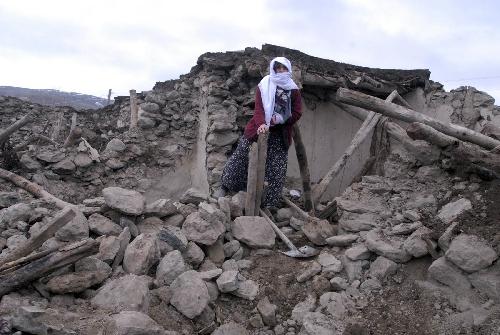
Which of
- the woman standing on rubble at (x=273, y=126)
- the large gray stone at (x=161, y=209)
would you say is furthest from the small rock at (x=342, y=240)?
the large gray stone at (x=161, y=209)

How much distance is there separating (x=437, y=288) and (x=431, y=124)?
5.04 ft

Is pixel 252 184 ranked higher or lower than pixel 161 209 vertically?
higher

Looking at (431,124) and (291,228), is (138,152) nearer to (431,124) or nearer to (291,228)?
(291,228)

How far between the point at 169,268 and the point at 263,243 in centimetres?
99

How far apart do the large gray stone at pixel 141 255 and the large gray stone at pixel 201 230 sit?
382mm

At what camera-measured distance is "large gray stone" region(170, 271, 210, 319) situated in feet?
8.84

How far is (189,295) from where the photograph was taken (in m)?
2.74

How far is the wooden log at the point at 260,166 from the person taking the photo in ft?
13.3

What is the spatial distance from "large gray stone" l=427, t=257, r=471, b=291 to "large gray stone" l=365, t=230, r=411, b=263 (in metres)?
0.25

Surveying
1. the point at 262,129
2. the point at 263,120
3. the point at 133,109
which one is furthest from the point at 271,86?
the point at 133,109

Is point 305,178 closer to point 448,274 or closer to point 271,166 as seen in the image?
point 271,166

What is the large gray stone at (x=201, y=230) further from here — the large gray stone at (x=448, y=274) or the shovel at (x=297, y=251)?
the large gray stone at (x=448, y=274)

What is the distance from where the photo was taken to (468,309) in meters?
2.77

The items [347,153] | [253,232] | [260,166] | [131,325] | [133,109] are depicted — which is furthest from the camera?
[133,109]
